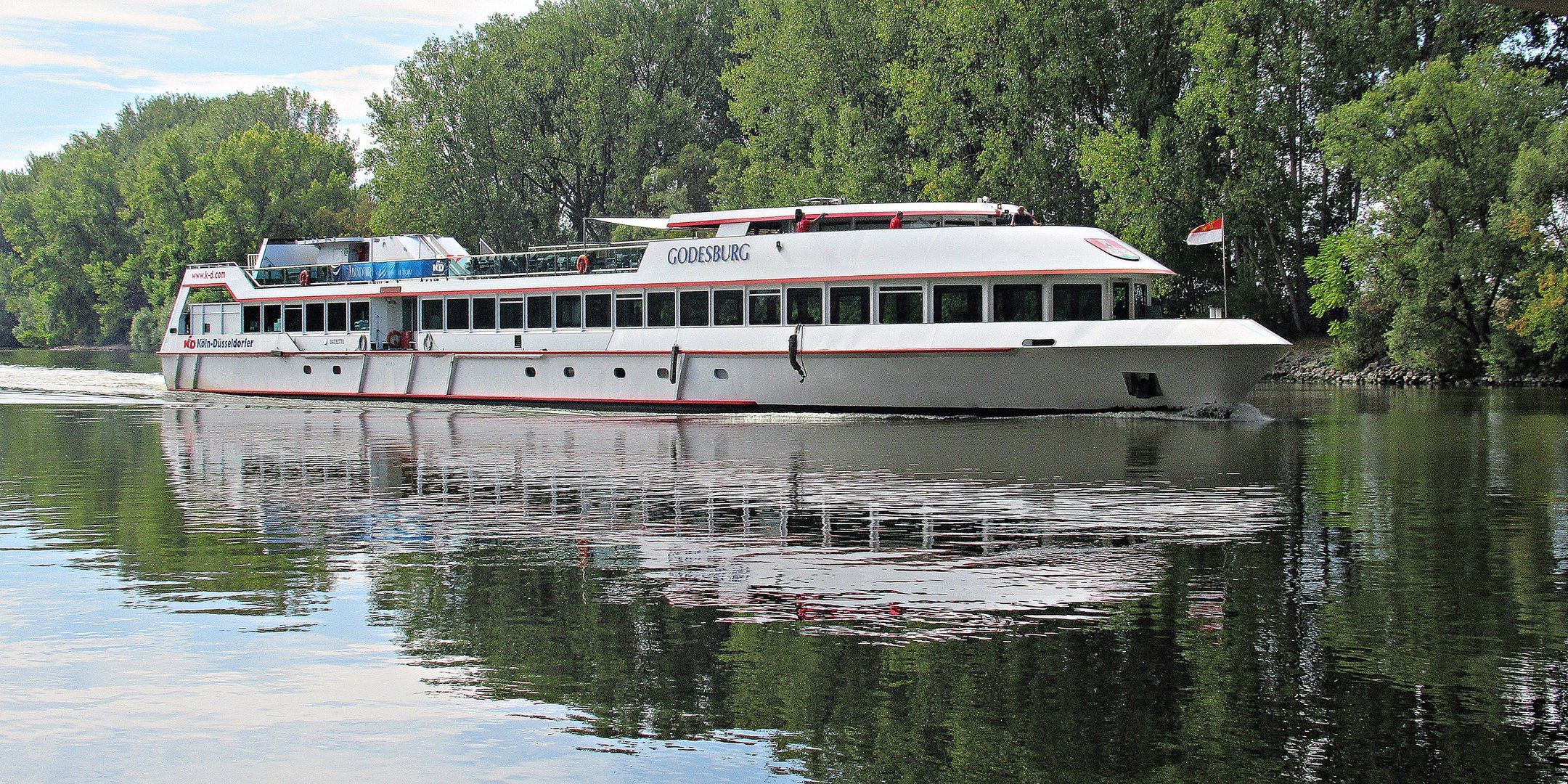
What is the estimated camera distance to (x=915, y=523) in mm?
13922

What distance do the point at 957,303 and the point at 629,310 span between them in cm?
859

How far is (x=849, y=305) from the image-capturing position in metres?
31.4

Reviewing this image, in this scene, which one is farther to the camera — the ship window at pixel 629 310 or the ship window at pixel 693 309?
the ship window at pixel 629 310

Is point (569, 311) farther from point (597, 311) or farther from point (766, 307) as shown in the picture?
point (766, 307)

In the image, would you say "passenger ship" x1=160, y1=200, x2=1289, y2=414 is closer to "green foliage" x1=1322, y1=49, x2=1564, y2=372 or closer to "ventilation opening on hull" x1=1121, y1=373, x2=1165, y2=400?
"ventilation opening on hull" x1=1121, y1=373, x2=1165, y2=400

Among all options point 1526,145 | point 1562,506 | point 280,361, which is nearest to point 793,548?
point 1562,506

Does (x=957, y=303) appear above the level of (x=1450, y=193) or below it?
below

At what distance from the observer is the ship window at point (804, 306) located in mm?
31734

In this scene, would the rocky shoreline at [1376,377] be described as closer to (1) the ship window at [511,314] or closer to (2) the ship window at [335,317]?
(1) the ship window at [511,314]

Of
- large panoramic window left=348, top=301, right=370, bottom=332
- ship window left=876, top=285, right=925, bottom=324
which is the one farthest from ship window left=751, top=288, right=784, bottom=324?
large panoramic window left=348, top=301, right=370, bottom=332

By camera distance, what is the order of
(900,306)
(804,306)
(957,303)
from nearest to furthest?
1. (957,303)
2. (900,306)
3. (804,306)

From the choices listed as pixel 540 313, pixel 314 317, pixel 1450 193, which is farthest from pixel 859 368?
pixel 1450 193

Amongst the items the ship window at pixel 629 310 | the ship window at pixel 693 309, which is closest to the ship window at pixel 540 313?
the ship window at pixel 629 310

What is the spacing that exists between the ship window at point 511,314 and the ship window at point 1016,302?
1302 centimetres
